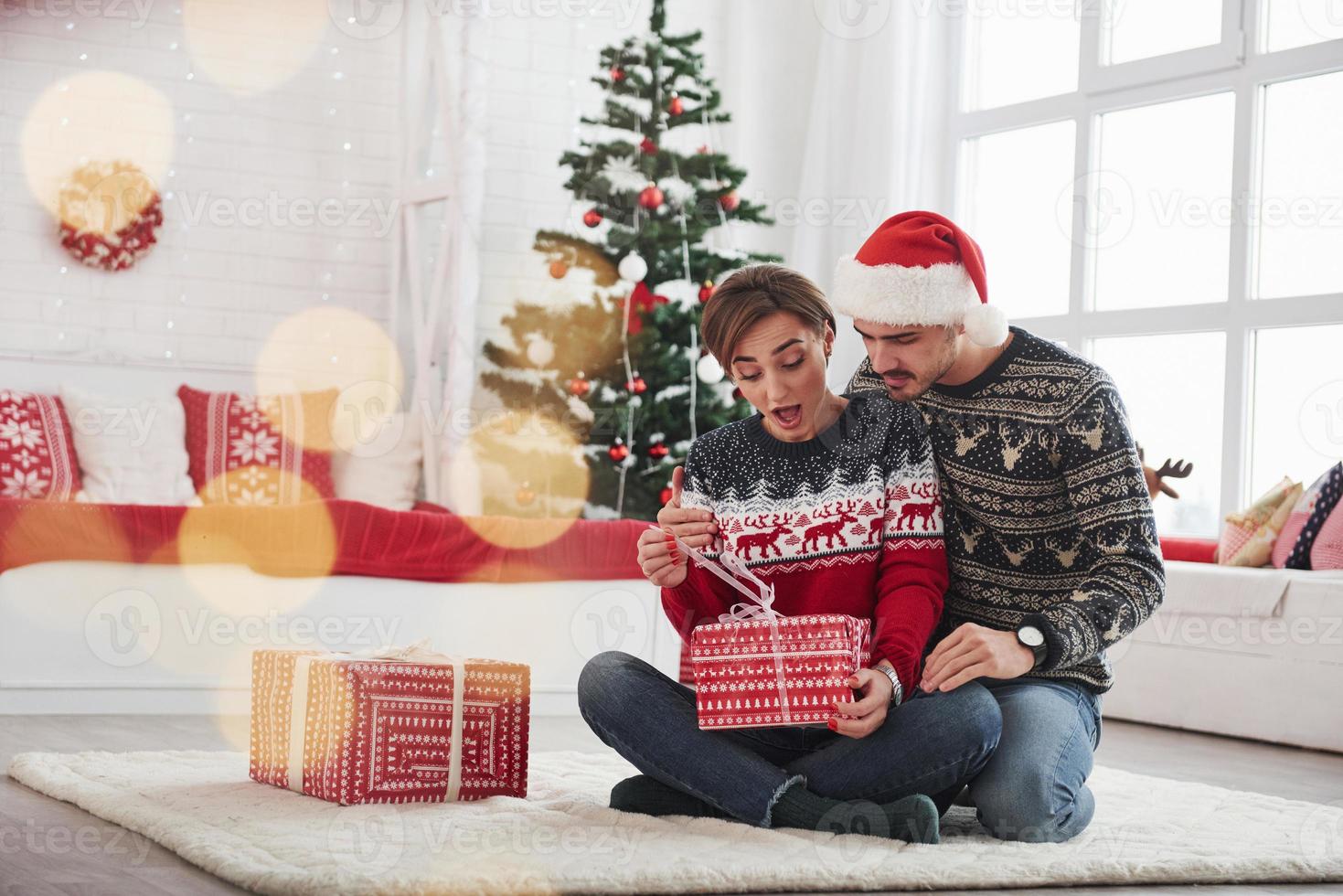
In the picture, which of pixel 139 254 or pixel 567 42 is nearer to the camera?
pixel 139 254

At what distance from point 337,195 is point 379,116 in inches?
12.6

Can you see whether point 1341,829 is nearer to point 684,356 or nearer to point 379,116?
point 684,356

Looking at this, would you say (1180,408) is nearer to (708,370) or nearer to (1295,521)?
(1295,521)

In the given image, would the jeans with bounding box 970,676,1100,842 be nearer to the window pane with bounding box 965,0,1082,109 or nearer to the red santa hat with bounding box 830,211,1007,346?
the red santa hat with bounding box 830,211,1007,346

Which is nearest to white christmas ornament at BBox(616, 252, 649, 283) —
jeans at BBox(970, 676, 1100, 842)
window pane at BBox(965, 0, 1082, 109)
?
window pane at BBox(965, 0, 1082, 109)

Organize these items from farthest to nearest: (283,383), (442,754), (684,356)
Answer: (283,383) → (684,356) → (442,754)

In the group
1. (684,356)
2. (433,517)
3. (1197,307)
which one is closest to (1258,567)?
(1197,307)

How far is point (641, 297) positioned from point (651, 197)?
1.01 ft

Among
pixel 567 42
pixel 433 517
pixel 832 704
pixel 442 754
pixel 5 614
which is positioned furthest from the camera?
pixel 567 42

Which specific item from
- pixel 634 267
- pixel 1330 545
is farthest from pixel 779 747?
pixel 634 267

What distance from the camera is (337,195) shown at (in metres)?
5.23

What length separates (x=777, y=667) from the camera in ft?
6.03

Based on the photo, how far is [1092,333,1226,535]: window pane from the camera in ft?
16.2

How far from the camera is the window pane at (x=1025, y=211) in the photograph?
540 cm
